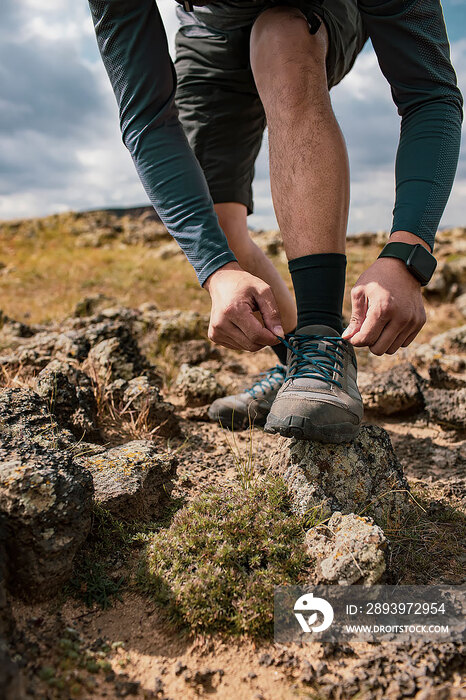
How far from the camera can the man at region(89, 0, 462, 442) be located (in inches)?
62.9

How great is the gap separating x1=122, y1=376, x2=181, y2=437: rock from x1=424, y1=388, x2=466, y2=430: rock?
4.39 ft

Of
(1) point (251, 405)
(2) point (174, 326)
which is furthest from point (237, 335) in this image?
→ (2) point (174, 326)

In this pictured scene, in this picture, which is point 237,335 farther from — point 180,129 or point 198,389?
point 198,389

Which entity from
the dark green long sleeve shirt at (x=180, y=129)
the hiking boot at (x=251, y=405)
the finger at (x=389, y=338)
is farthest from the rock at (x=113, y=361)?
the finger at (x=389, y=338)

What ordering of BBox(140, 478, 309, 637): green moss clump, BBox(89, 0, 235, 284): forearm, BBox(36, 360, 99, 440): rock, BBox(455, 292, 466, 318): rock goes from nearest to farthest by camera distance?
1. BBox(140, 478, 309, 637): green moss clump
2. BBox(89, 0, 235, 284): forearm
3. BBox(36, 360, 99, 440): rock
4. BBox(455, 292, 466, 318): rock

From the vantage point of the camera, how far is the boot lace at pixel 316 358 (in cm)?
173

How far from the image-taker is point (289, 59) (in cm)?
183

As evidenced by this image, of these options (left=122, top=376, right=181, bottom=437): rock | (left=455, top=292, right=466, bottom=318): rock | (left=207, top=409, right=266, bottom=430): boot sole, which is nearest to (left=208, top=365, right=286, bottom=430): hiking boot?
(left=207, top=409, right=266, bottom=430): boot sole

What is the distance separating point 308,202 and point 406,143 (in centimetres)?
38

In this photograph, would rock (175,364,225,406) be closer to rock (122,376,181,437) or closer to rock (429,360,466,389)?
rock (122,376,181,437)

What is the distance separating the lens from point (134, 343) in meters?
3.16

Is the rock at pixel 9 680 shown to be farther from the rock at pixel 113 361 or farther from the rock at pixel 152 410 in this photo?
the rock at pixel 113 361

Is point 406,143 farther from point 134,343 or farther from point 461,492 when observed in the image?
point 134,343

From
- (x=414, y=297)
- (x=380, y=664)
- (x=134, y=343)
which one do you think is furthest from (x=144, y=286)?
(x=380, y=664)
